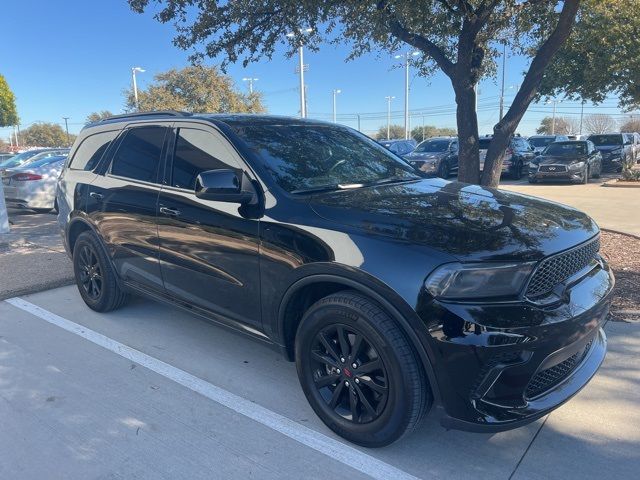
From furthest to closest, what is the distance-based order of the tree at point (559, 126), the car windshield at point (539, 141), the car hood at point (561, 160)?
the tree at point (559, 126), the car windshield at point (539, 141), the car hood at point (561, 160)

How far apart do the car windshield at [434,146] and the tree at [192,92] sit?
1675 centimetres

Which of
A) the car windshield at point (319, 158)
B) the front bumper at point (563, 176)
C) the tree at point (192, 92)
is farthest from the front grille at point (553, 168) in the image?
the tree at point (192, 92)

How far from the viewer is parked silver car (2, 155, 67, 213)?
11.4 meters

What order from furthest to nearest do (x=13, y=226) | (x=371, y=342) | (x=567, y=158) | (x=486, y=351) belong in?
(x=567, y=158) → (x=13, y=226) → (x=371, y=342) → (x=486, y=351)

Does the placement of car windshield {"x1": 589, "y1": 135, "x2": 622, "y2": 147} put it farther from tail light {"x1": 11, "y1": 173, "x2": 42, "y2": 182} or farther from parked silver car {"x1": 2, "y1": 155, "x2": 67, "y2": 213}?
tail light {"x1": 11, "y1": 173, "x2": 42, "y2": 182}

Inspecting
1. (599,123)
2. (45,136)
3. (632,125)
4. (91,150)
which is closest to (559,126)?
(599,123)

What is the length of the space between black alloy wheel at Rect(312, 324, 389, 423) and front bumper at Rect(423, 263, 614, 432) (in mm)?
376

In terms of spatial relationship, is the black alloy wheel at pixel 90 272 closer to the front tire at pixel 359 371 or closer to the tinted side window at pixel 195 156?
the tinted side window at pixel 195 156

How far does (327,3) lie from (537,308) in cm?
564

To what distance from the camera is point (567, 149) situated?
1755 cm

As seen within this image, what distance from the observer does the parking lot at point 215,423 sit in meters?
2.71

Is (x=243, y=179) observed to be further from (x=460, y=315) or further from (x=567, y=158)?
(x=567, y=158)

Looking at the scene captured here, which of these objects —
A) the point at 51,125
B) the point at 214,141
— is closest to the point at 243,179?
the point at 214,141

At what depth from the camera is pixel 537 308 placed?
2441 millimetres
